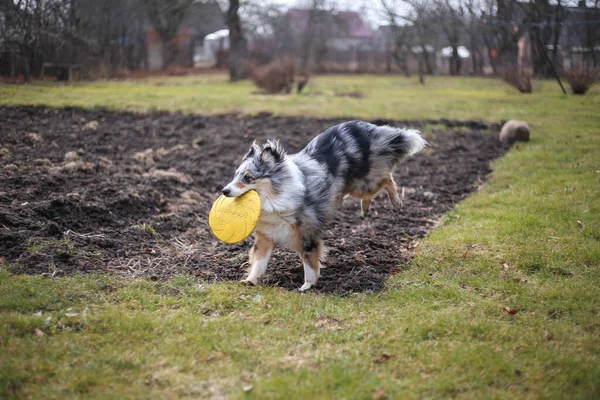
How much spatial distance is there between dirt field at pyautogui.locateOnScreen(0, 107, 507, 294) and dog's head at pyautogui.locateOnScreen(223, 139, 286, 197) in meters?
1.16

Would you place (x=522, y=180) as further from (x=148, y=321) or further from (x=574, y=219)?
(x=148, y=321)

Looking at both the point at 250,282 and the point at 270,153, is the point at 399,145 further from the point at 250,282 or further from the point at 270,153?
the point at 250,282

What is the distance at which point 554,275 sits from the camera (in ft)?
19.8

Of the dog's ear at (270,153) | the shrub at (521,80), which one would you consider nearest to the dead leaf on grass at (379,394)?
the dog's ear at (270,153)

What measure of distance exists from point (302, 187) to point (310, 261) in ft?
2.67

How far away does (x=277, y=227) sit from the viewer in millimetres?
5949

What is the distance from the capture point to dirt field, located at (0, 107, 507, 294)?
636 cm

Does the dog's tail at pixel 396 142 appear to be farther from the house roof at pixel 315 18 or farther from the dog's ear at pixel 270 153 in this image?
the house roof at pixel 315 18

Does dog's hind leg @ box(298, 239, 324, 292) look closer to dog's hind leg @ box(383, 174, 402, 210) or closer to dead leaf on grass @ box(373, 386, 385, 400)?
dog's hind leg @ box(383, 174, 402, 210)

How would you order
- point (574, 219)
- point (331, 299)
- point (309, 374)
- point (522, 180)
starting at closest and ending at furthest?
point (309, 374), point (331, 299), point (574, 219), point (522, 180)

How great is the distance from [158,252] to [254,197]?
71.8 inches

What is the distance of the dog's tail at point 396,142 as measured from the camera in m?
7.18

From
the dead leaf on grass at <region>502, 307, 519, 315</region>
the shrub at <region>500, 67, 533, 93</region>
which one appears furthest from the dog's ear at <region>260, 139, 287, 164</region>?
the shrub at <region>500, 67, 533, 93</region>

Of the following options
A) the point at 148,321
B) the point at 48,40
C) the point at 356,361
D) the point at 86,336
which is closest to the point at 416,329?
the point at 356,361
